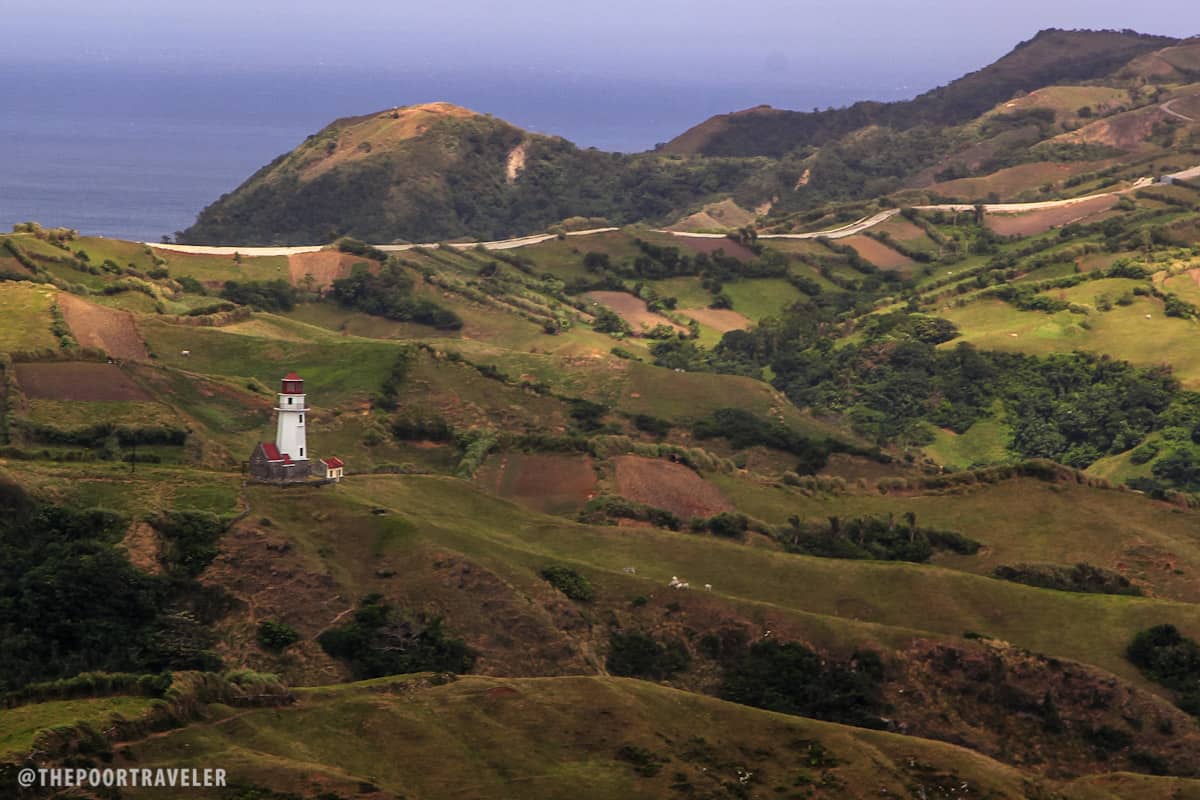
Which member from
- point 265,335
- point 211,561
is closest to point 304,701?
point 211,561

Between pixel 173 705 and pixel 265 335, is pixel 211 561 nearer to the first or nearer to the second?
pixel 173 705

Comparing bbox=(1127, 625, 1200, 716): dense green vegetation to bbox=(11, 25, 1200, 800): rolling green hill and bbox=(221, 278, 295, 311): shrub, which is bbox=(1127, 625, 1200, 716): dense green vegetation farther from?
bbox=(221, 278, 295, 311): shrub

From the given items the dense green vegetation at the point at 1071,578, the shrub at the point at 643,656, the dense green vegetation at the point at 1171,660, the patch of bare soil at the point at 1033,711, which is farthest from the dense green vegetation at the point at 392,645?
the dense green vegetation at the point at 1071,578

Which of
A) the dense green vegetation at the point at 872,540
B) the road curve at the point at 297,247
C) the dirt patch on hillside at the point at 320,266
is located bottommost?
the dense green vegetation at the point at 872,540

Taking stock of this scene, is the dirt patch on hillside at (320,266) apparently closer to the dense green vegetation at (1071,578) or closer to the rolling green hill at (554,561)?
the rolling green hill at (554,561)

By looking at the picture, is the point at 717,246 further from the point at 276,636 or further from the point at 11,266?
the point at 276,636

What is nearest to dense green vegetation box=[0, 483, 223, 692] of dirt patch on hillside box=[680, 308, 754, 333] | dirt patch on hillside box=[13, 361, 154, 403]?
dirt patch on hillside box=[13, 361, 154, 403]
